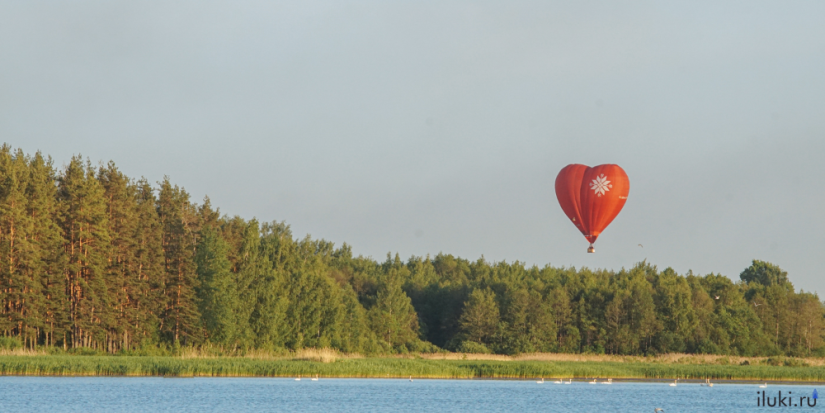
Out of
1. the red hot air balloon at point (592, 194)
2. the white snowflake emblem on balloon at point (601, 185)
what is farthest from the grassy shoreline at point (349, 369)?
the white snowflake emblem on balloon at point (601, 185)

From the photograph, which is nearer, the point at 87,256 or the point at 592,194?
the point at 592,194

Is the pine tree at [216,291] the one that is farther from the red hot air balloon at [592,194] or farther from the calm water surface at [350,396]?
A: the red hot air balloon at [592,194]

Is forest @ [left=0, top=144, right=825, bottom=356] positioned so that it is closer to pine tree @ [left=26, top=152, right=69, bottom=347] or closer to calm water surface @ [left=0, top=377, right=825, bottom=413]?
pine tree @ [left=26, top=152, right=69, bottom=347]

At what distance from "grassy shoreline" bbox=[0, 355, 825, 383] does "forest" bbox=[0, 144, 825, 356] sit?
6.34 metres

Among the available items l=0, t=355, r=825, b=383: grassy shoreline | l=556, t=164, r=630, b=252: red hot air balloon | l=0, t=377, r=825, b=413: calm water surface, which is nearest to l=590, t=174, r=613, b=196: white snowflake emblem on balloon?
l=556, t=164, r=630, b=252: red hot air balloon

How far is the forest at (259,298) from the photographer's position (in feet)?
195

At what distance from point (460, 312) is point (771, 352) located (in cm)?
3358

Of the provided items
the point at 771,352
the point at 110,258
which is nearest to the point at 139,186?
the point at 110,258

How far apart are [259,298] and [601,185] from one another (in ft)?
106

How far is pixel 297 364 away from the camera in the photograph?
53.2 m

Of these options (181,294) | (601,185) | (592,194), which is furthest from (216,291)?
(601,185)

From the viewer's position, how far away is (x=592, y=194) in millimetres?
49188

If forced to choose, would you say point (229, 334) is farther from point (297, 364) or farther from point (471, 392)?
point (471, 392)

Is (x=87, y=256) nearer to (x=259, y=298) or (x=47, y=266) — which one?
(x=47, y=266)
